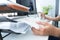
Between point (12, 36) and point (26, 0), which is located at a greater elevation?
point (26, 0)

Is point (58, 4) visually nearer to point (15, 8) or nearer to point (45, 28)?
point (15, 8)

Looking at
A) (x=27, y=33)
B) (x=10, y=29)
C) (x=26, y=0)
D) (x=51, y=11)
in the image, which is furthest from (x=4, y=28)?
(x=51, y=11)

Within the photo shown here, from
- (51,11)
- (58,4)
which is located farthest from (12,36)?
(58,4)

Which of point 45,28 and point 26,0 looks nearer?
point 45,28

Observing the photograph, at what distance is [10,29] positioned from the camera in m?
0.72

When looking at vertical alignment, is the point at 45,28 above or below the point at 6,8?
below

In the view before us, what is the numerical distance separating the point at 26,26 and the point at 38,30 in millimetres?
159

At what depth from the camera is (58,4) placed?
244 centimetres

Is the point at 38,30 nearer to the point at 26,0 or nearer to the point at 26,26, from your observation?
the point at 26,26

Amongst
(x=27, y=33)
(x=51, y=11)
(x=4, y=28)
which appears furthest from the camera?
(x=51, y=11)

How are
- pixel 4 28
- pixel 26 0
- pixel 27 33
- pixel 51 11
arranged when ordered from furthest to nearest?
pixel 51 11 < pixel 26 0 < pixel 27 33 < pixel 4 28

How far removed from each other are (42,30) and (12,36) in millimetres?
221

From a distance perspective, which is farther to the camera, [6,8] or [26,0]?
[26,0]

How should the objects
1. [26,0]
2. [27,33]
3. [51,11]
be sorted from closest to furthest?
[27,33], [26,0], [51,11]
